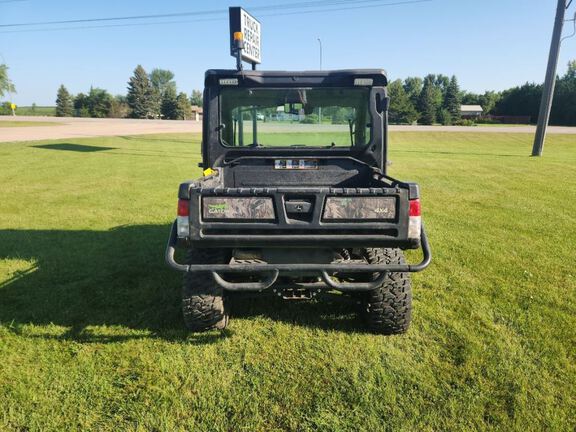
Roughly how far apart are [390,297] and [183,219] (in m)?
1.61

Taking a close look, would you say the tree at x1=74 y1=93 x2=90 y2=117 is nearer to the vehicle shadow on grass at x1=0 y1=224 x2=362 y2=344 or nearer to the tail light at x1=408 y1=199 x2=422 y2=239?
the vehicle shadow on grass at x1=0 y1=224 x2=362 y2=344

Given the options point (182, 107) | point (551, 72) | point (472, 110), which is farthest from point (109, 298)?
point (472, 110)

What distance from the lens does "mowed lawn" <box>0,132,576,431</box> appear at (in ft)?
7.53

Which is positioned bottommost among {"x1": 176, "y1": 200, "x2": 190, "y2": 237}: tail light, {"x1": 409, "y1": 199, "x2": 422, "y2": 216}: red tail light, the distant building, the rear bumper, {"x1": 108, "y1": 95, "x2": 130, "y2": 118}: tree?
the rear bumper

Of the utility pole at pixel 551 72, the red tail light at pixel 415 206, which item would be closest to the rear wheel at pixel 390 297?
the red tail light at pixel 415 206

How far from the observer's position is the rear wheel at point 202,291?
289 centimetres

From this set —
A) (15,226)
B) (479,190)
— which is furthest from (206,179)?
(479,190)

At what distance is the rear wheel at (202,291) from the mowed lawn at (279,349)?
23 centimetres

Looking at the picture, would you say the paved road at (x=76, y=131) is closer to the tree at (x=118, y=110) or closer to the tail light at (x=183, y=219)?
the tail light at (x=183, y=219)

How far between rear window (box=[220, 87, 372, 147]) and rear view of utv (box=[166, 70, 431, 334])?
10 mm

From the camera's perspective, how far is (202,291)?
9.51 feet

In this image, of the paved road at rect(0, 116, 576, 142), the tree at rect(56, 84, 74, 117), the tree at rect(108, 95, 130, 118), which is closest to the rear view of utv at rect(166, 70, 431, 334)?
the paved road at rect(0, 116, 576, 142)

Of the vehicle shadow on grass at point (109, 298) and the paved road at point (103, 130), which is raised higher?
the paved road at point (103, 130)

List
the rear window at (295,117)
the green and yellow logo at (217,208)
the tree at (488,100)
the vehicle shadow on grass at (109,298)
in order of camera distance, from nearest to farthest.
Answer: the green and yellow logo at (217,208)
the vehicle shadow on grass at (109,298)
the rear window at (295,117)
the tree at (488,100)
